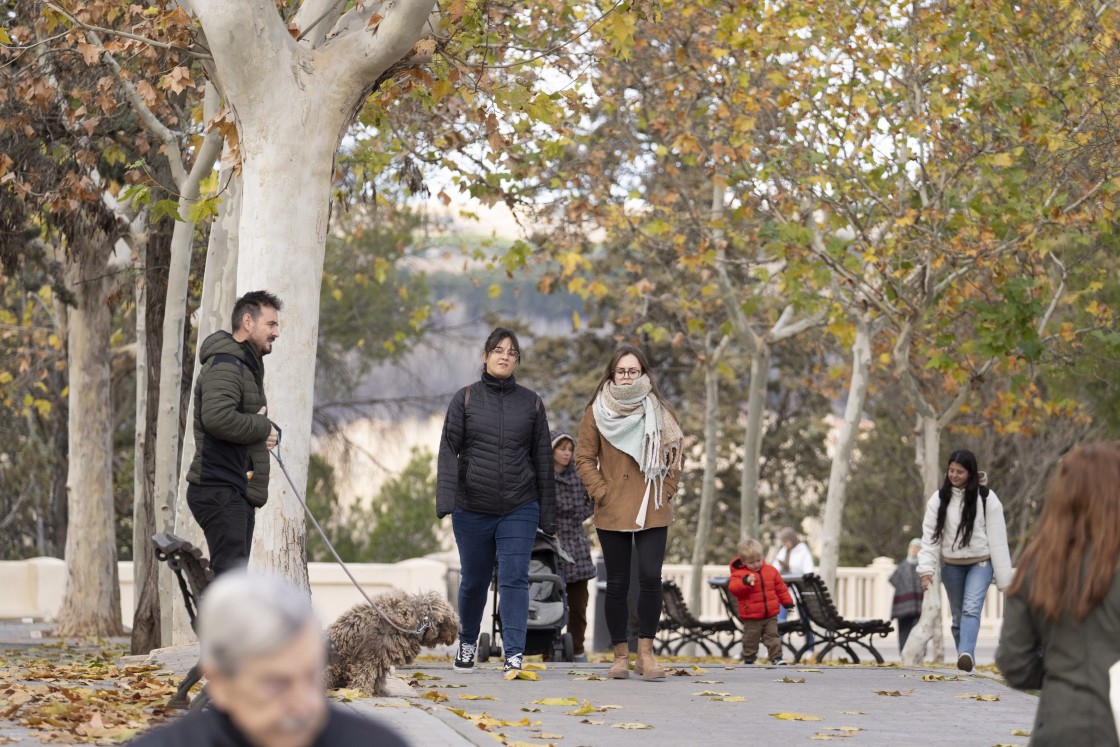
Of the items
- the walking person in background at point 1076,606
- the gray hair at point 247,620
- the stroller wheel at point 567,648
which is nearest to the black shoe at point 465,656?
the stroller wheel at point 567,648

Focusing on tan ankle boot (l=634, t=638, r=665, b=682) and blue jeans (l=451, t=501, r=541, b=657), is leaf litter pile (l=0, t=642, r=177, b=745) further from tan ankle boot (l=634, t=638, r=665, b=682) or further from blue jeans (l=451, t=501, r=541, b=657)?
tan ankle boot (l=634, t=638, r=665, b=682)

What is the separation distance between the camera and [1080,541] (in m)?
4.49

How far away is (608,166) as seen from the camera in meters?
24.3

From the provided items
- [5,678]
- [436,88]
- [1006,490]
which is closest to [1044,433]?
[1006,490]

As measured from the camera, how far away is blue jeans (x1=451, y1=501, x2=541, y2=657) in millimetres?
10469

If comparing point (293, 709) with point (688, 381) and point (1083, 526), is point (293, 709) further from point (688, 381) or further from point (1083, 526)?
point (688, 381)

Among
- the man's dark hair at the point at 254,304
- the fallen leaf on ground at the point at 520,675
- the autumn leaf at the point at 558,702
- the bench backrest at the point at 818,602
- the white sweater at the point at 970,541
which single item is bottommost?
the autumn leaf at the point at 558,702

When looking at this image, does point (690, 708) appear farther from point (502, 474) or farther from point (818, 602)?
point (818, 602)

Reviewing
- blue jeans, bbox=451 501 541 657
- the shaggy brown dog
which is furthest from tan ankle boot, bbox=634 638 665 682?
the shaggy brown dog

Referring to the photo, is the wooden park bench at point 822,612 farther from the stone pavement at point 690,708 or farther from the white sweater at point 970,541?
the stone pavement at point 690,708

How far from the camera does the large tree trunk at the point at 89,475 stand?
18938 mm

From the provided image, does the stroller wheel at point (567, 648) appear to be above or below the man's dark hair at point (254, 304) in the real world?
below

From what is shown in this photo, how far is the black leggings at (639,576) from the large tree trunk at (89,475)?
33.6 ft

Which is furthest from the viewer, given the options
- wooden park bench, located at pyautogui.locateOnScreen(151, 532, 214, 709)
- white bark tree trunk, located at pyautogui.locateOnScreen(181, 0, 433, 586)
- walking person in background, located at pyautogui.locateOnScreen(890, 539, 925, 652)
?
walking person in background, located at pyautogui.locateOnScreen(890, 539, 925, 652)
